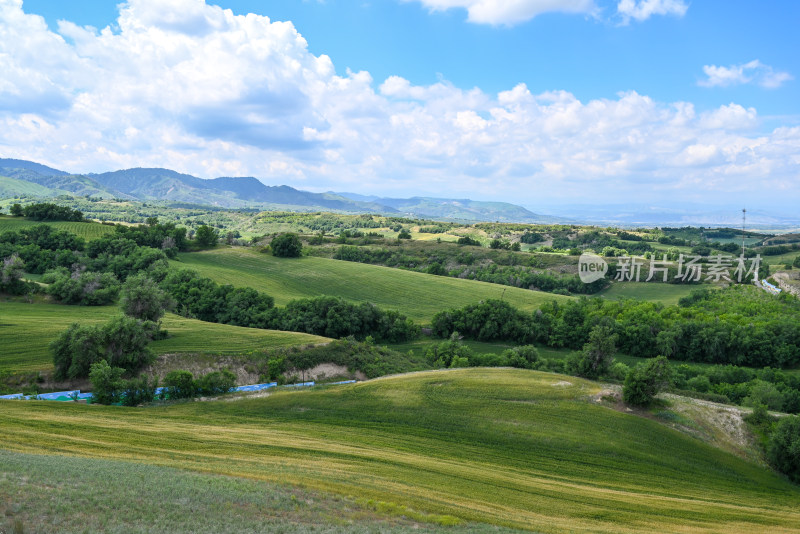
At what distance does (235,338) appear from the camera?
57656 millimetres

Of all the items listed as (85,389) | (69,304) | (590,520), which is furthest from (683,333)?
(69,304)

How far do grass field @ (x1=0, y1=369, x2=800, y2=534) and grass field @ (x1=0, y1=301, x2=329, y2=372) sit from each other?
1575 centimetres

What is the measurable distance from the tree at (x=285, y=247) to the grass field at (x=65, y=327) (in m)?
64.3

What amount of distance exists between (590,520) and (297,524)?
47.9ft

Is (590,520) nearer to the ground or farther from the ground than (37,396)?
farther from the ground

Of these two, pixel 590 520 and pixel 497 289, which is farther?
pixel 497 289

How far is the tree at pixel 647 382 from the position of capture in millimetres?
38594

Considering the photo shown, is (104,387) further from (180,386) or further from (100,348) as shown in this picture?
(100,348)

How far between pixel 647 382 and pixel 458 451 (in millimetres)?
19096

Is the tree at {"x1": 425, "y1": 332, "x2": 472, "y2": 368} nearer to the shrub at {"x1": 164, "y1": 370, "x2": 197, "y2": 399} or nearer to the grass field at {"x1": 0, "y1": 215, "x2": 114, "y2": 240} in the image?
the shrub at {"x1": 164, "y1": 370, "x2": 197, "y2": 399}

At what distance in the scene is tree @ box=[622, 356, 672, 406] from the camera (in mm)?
38594

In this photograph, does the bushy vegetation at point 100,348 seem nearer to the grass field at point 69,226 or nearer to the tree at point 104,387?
the tree at point 104,387

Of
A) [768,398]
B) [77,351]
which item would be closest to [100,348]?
[77,351]

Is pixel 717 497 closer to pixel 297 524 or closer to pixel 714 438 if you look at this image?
pixel 714 438
